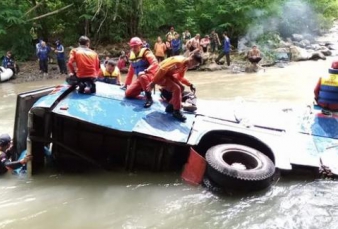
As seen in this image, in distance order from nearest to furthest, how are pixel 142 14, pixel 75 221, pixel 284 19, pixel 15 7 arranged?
1. pixel 75 221
2. pixel 15 7
3. pixel 142 14
4. pixel 284 19

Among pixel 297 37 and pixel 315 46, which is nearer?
pixel 315 46

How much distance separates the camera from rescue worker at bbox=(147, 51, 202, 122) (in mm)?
5933

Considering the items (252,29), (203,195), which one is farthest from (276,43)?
(203,195)

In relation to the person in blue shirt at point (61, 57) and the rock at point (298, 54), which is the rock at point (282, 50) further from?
the person in blue shirt at point (61, 57)

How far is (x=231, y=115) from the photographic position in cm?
646

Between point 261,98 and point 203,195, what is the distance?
7.22 metres

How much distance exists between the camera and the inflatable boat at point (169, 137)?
220 inches

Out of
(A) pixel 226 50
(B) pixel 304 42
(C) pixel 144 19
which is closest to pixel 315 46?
(B) pixel 304 42

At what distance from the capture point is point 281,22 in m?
23.5

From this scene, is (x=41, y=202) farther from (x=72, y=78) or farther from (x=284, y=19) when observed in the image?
(x=284, y=19)

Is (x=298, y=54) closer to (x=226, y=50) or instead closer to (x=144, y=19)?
(x=226, y=50)

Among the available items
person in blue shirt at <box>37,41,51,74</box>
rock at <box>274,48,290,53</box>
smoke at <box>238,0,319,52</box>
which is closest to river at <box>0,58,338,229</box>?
person in blue shirt at <box>37,41,51,74</box>

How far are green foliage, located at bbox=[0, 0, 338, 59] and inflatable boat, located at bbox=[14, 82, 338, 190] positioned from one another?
14.4 meters

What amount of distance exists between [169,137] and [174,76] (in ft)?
3.58
